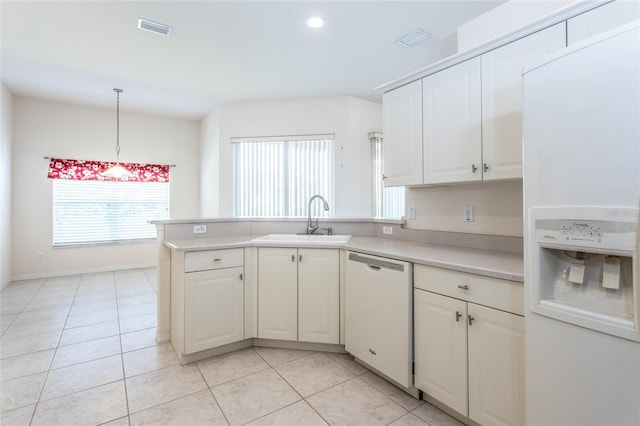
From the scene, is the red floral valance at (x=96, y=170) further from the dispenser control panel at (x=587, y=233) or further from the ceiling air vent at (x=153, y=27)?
the dispenser control panel at (x=587, y=233)

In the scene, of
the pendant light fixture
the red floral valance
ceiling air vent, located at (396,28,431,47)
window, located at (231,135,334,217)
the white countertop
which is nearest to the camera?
the white countertop

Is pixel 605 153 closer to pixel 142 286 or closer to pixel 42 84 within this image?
pixel 142 286

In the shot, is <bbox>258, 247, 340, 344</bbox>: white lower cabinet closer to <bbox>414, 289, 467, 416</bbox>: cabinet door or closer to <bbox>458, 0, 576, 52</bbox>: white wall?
<bbox>414, 289, 467, 416</bbox>: cabinet door

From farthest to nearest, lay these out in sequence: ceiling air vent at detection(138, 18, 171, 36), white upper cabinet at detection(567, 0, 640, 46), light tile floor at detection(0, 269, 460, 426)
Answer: ceiling air vent at detection(138, 18, 171, 36), light tile floor at detection(0, 269, 460, 426), white upper cabinet at detection(567, 0, 640, 46)

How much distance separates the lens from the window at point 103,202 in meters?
4.89

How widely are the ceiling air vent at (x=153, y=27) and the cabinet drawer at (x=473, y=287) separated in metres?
3.03

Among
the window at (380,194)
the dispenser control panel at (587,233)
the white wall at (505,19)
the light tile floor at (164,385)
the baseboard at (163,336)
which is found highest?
the white wall at (505,19)

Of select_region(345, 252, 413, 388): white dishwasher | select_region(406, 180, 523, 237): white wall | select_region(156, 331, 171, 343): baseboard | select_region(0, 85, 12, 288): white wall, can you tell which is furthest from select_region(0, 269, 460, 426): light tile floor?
select_region(0, 85, 12, 288): white wall

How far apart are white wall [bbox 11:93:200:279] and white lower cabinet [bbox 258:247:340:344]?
416 cm

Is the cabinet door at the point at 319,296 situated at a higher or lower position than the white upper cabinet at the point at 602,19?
lower

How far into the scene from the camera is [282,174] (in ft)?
15.3

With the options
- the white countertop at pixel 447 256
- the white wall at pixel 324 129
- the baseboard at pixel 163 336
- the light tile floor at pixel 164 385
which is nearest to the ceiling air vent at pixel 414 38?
the white wall at pixel 324 129

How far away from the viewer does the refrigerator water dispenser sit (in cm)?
92

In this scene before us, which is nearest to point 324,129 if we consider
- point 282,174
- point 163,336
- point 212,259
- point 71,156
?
point 282,174
